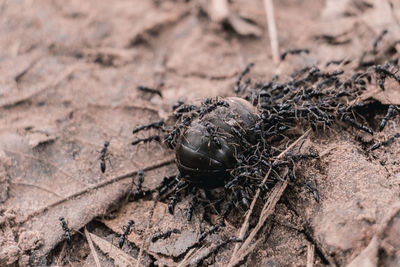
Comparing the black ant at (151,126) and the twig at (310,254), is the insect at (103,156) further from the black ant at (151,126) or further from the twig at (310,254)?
the twig at (310,254)

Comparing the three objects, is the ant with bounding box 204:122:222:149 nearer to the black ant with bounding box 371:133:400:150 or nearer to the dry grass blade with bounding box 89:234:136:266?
the dry grass blade with bounding box 89:234:136:266

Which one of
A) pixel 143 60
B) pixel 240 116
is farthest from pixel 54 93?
pixel 240 116

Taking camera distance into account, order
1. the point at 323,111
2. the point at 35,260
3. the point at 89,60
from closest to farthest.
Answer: the point at 35,260
the point at 323,111
the point at 89,60

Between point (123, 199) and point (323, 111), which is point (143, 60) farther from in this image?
point (323, 111)

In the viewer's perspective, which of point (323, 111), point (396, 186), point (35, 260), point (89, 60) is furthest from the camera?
point (89, 60)

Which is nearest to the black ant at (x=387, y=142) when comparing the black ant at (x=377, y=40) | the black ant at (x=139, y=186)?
the black ant at (x=377, y=40)

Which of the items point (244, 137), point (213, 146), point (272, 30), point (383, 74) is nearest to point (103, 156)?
point (213, 146)
